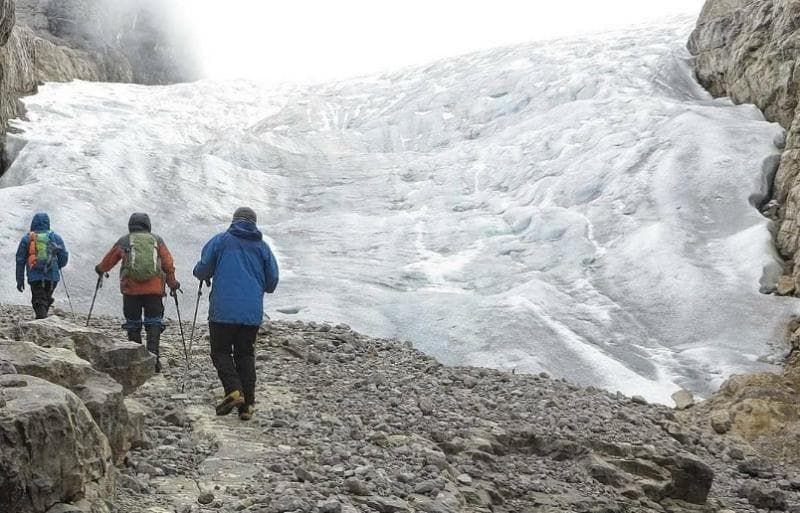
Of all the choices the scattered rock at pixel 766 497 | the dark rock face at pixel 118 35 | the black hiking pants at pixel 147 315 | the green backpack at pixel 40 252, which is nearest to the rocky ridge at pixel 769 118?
the scattered rock at pixel 766 497

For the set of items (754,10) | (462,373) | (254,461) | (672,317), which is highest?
(754,10)

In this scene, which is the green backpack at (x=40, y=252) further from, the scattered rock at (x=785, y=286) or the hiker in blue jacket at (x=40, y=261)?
the scattered rock at (x=785, y=286)

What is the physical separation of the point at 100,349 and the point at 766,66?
26824mm

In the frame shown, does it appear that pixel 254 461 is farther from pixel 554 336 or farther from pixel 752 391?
pixel 554 336

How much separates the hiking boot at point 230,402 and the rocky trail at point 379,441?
107 mm

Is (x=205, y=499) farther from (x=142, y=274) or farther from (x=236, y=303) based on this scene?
(x=142, y=274)

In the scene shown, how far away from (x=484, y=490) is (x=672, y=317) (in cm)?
1310

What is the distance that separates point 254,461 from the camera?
261 inches

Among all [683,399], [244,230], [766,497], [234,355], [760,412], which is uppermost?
[244,230]

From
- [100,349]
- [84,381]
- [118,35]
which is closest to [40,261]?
[100,349]

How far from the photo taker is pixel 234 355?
8.00m

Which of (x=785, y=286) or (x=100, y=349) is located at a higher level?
(x=100, y=349)

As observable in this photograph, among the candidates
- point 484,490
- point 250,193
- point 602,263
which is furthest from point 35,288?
point 250,193

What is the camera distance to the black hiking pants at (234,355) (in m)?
7.86
